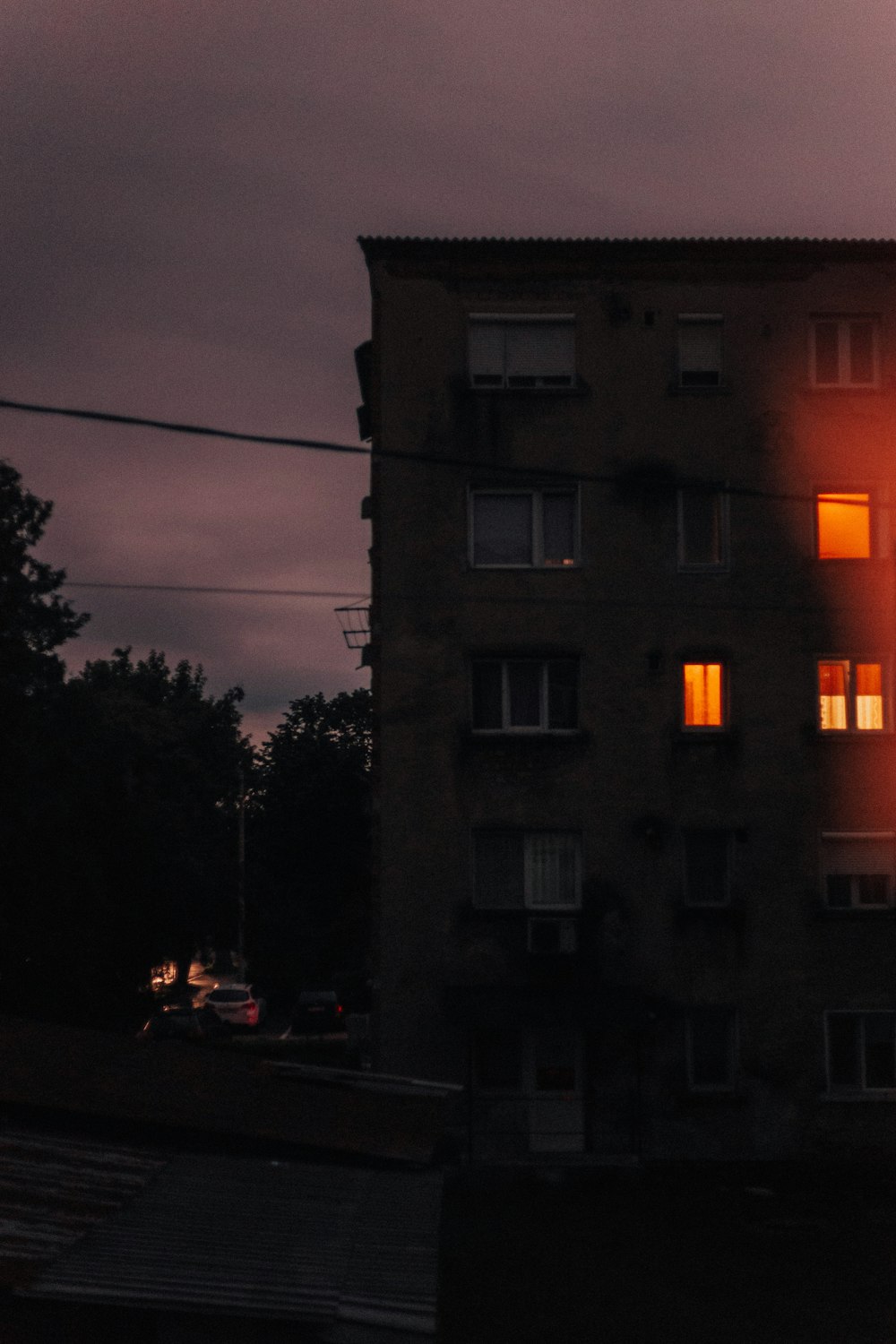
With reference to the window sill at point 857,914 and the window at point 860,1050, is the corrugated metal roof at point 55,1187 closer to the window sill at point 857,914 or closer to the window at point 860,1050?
the window sill at point 857,914

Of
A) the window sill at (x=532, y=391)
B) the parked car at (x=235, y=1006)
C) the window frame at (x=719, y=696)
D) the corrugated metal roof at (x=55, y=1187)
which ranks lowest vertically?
the parked car at (x=235, y=1006)

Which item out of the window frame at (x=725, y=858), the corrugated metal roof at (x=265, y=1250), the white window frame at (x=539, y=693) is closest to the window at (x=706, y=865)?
the window frame at (x=725, y=858)

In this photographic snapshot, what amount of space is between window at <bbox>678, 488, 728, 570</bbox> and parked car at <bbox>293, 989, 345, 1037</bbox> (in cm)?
3097

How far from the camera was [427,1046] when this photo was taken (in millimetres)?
28438

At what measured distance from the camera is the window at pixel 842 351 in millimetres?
29781

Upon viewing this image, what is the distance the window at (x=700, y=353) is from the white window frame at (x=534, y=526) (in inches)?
131

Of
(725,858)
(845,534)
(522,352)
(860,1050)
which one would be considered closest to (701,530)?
(845,534)

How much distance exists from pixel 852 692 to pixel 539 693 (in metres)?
5.97

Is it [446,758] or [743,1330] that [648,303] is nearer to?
[446,758]

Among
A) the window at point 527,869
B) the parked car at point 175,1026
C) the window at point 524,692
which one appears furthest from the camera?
the parked car at point 175,1026

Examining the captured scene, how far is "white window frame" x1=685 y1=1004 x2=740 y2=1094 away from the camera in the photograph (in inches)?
1123

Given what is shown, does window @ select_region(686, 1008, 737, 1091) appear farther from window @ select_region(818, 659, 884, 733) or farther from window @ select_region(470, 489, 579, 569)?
window @ select_region(470, 489, 579, 569)

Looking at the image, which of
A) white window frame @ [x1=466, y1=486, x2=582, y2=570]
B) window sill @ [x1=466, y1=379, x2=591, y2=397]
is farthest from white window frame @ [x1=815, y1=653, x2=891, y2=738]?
window sill @ [x1=466, y1=379, x2=591, y2=397]

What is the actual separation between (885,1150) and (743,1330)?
11336 millimetres
